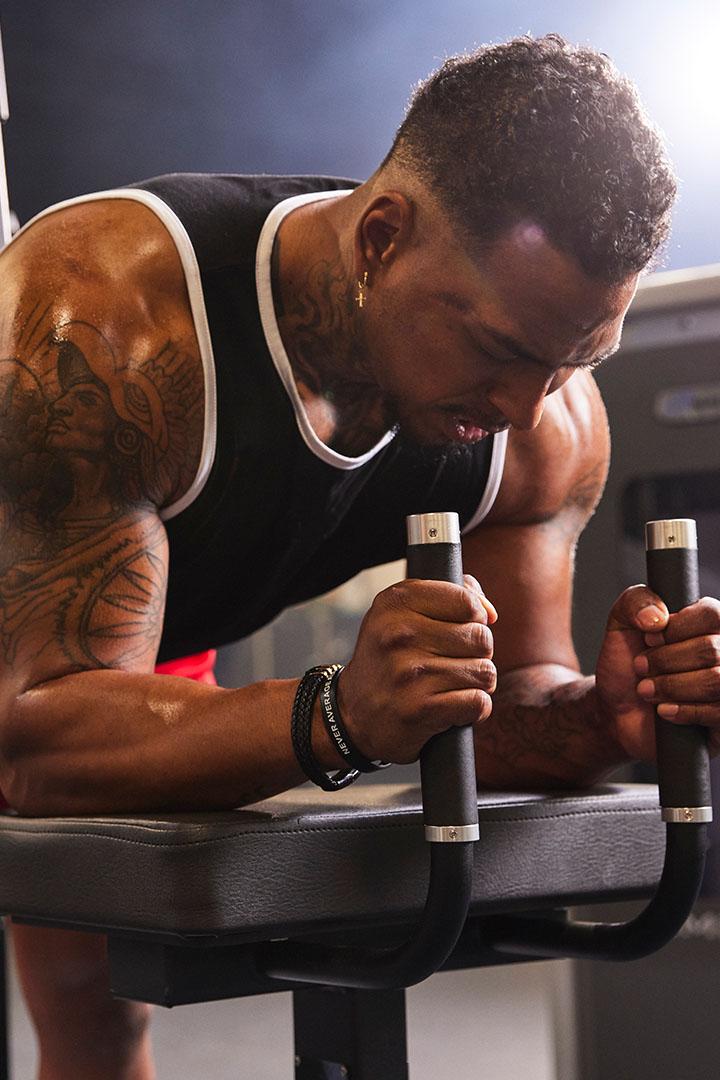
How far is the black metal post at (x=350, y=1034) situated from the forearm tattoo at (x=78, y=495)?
0.24 meters

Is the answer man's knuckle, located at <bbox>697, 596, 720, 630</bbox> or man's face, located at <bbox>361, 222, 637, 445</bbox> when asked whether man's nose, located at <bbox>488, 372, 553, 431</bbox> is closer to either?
man's face, located at <bbox>361, 222, 637, 445</bbox>

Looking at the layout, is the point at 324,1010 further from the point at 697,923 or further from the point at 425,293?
the point at 697,923

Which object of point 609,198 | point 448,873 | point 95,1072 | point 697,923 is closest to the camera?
point 448,873

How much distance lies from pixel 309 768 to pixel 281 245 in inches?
15.6

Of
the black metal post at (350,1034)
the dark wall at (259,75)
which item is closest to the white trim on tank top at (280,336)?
the black metal post at (350,1034)

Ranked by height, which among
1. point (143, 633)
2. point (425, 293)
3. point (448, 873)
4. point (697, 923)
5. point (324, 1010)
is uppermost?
point (425, 293)

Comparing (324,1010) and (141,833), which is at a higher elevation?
(141,833)

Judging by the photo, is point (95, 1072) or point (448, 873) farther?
point (95, 1072)

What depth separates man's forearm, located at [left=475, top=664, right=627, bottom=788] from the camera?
0.96m

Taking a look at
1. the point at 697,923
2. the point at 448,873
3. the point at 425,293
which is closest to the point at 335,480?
the point at 425,293

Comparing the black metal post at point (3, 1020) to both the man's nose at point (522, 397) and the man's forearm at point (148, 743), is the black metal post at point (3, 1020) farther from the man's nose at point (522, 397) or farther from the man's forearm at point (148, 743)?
the man's nose at point (522, 397)

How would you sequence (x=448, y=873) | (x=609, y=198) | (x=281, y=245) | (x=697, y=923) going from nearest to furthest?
1. (x=448, y=873)
2. (x=609, y=198)
3. (x=281, y=245)
4. (x=697, y=923)

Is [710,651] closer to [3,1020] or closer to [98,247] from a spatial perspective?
[98,247]

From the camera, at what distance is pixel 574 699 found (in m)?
0.99
